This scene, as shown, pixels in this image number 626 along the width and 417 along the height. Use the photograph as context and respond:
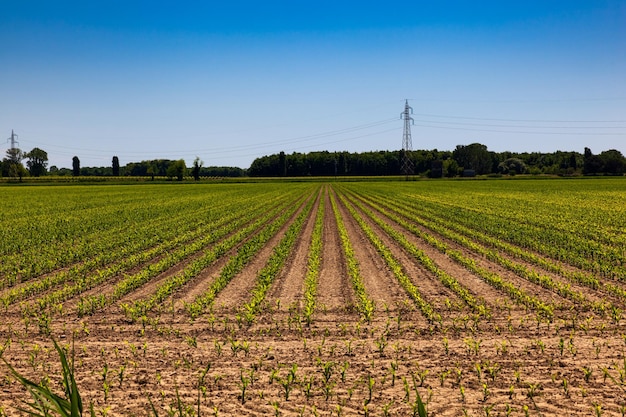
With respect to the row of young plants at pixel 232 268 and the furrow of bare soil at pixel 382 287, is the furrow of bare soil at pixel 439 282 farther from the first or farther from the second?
the row of young plants at pixel 232 268

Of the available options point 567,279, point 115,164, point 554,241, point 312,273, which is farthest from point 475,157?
point 312,273

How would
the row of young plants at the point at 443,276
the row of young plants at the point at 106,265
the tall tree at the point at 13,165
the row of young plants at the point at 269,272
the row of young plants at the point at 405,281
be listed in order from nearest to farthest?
1. the row of young plants at the point at 405,281
2. the row of young plants at the point at 269,272
3. the row of young plants at the point at 443,276
4. the row of young plants at the point at 106,265
5. the tall tree at the point at 13,165

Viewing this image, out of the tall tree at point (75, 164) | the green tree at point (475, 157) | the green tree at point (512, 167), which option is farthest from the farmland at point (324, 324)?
the tall tree at point (75, 164)

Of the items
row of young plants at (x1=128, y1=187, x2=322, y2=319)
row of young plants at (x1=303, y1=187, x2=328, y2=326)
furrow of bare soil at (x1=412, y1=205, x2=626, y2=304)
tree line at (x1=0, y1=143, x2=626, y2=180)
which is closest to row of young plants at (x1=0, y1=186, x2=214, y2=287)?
row of young plants at (x1=128, y1=187, x2=322, y2=319)

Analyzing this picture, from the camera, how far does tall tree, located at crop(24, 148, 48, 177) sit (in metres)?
165

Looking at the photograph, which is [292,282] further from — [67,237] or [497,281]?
[67,237]

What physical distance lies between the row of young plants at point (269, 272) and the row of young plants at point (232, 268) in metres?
0.83

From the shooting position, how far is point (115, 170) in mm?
185125

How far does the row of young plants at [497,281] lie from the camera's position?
35.1ft

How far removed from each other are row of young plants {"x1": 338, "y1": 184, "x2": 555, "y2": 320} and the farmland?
0.06 metres

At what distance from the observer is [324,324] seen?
987cm

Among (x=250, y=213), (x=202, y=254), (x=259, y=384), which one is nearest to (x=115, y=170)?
(x=250, y=213)

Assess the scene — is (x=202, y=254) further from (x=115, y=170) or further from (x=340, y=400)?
(x=115, y=170)

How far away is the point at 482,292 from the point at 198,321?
24.8 feet
